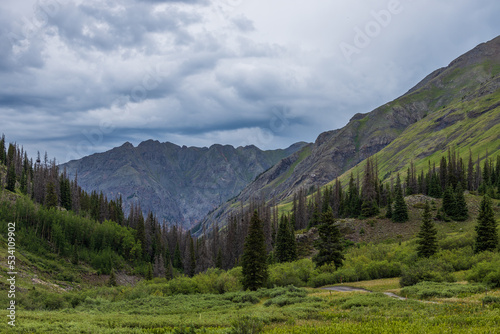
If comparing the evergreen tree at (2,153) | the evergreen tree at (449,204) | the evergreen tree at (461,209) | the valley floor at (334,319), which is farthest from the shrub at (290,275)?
the evergreen tree at (2,153)

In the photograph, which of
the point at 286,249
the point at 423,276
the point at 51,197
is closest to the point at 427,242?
the point at 423,276

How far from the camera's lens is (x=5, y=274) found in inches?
1923

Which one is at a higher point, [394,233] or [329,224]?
[329,224]

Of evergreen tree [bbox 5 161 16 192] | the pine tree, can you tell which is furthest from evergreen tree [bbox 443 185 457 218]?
evergreen tree [bbox 5 161 16 192]

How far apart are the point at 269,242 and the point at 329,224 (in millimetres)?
56523

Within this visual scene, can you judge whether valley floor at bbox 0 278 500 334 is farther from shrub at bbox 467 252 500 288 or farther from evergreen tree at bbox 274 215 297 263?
evergreen tree at bbox 274 215 297 263

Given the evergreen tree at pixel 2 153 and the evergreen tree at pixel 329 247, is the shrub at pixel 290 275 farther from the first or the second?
the evergreen tree at pixel 2 153

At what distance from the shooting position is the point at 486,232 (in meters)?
40.4

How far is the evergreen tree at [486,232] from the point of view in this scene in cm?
4000

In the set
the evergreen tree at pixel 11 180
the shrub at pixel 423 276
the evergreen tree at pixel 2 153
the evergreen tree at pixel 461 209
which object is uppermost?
the evergreen tree at pixel 2 153

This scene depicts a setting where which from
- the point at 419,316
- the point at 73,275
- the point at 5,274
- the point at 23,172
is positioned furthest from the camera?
the point at 23,172

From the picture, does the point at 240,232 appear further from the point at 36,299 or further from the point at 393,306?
the point at 393,306

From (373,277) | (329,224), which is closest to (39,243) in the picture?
(329,224)

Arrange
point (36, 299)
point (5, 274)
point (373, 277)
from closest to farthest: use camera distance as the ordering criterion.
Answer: point (36, 299)
point (373, 277)
point (5, 274)
